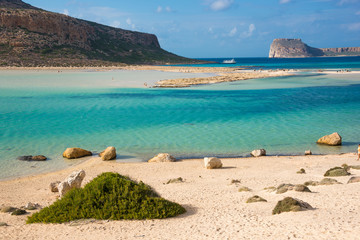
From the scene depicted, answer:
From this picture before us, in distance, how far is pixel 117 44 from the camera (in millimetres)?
146500

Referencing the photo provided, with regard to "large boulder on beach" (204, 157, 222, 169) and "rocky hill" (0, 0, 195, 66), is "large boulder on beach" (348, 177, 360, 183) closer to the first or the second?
"large boulder on beach" (204, 157, 222, 169)

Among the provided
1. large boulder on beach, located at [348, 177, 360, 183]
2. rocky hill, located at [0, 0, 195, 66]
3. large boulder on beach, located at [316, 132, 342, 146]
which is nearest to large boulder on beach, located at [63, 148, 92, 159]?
large boulder on beach, located at [348, 177, 360, 183]

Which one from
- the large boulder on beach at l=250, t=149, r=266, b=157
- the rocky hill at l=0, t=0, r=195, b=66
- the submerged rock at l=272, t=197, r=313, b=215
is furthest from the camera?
the rocky hill at l=0, t=0, r=195, b=66

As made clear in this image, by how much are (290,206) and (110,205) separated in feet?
12.5

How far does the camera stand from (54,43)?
107m

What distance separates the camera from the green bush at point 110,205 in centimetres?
738

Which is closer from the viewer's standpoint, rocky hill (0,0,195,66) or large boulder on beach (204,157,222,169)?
large boulder on beach (204,157,222,169)

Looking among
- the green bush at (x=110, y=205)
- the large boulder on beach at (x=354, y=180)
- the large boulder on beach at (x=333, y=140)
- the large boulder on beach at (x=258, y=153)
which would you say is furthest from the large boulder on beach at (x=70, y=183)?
the large boulder on beach at (x=333, y=140)

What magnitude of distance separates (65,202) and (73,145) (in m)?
8.69

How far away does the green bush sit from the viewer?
7375 mm

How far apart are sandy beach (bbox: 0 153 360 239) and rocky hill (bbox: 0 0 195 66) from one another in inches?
3138

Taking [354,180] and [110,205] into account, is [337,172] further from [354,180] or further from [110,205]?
[110,205]

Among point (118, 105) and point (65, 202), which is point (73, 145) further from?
point (118, 105)


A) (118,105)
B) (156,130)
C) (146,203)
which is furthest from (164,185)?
(118,105)
